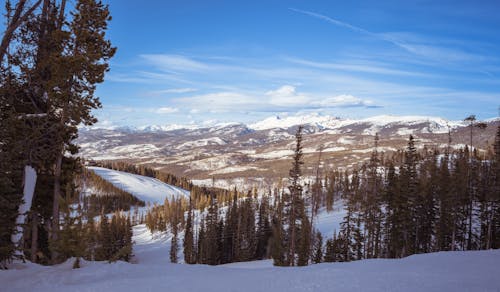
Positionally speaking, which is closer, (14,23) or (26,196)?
(14,23)

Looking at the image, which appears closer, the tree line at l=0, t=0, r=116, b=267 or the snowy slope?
the snowy slope

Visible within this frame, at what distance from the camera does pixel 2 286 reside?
10242mm

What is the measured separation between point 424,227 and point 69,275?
42058 millimetres

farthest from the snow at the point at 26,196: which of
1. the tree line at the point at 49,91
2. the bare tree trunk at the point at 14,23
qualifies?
the bare tree trunk at the point at 14,23

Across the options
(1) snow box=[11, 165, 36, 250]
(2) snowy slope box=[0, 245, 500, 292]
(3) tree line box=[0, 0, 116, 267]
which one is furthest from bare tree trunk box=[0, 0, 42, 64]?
(2) snowy slope box=[0, 245, 500, 292]

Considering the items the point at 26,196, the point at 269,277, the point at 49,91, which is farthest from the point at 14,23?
the point at 269,277

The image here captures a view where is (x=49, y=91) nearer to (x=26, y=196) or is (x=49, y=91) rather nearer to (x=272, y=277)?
(x=26, y=196)

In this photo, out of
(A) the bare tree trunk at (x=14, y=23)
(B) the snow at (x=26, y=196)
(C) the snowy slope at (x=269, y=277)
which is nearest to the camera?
(C) the snowy slope at (x=269, y=277)

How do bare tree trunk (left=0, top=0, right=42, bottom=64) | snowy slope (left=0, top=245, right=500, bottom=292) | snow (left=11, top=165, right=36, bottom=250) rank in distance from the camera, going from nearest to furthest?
snowy slope (left=0, top=245, right=500, bottom=292) < bare tree trunk (left=0, top=0, right=42, bottom=64) < snow (left=11, top=165, right=36, bottom=250)

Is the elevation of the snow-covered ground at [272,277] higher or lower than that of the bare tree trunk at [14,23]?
lower

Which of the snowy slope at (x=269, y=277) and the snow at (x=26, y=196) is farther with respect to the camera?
the snow at (x=26, y=196)

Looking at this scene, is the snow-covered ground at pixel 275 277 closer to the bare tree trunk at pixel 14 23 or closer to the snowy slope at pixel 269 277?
the snowy slope at pixel 269 277

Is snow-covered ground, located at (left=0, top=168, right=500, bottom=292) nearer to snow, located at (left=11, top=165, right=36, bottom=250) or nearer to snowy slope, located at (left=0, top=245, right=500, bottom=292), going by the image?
snowy slope, located at (left=0, top=245, right=500, bottom=292)

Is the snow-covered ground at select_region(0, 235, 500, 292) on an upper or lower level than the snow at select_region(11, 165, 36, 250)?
lower
